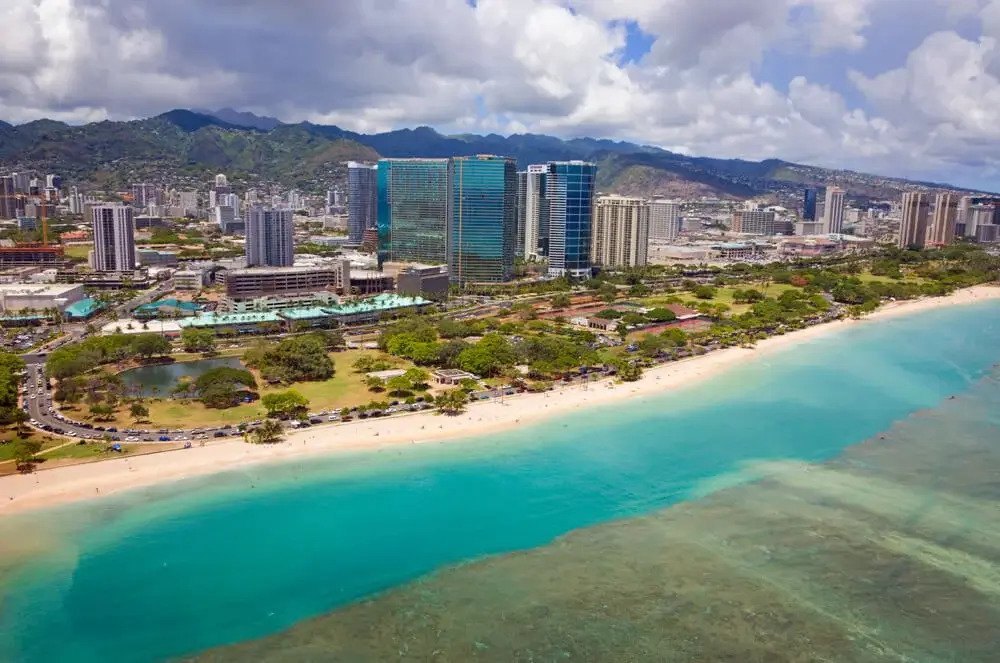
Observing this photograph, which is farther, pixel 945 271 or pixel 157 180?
pixel 157 180

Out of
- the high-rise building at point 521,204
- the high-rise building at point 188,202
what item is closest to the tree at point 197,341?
the high-rise building at point 521,204

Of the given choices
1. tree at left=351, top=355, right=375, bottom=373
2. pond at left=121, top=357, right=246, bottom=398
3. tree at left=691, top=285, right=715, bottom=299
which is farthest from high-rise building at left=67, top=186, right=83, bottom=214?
tree at left=351, top=355, right=375, bottom=373

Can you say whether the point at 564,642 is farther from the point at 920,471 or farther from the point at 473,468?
the point at 920,471

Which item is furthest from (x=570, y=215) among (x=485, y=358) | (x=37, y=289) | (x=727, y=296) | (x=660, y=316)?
(x=37, y=289)

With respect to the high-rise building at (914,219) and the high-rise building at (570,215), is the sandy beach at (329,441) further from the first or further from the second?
the high-rise building at (914,219)

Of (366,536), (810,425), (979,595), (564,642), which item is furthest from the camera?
(810,425)

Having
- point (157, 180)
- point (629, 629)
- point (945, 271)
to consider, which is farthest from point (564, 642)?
point (157, 180)

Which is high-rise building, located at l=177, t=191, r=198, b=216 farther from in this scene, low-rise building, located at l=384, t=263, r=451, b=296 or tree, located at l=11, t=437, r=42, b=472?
tree, located at l=11, t=437, r=42, b=472

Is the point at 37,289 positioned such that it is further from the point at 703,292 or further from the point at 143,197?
the point at 143,197

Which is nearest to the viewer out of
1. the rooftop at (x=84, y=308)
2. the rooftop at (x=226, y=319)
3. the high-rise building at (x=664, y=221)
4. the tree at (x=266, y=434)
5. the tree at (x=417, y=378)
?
the tree at (x=266, y=434)
